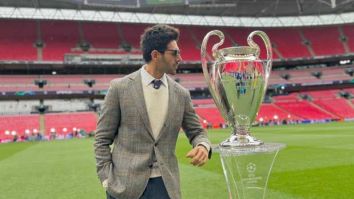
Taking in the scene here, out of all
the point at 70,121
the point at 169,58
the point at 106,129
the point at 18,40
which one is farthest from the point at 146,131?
the point at 18,40

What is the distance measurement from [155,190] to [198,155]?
383 millimetres

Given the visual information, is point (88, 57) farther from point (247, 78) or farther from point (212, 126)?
point (247, 78)

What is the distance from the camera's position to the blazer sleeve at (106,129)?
2.62 meters

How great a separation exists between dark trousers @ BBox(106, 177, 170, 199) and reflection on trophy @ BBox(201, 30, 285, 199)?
47cm

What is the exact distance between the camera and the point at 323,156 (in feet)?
39.3

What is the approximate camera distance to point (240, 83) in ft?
9.05

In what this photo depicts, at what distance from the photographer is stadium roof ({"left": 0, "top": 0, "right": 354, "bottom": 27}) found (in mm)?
38281

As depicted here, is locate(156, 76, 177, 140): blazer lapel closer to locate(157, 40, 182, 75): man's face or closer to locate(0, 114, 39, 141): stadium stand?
locate(157, 40, 182, 75): man's face

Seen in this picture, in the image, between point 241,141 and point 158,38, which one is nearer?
point 158,38

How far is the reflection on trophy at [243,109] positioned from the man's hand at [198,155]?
140 millimetres

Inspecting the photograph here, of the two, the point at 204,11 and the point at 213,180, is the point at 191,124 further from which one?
the point at 204,11

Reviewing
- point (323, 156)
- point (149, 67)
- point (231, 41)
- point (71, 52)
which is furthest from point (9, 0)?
point (149, 67)

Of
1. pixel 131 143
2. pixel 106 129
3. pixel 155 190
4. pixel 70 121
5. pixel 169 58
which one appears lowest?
pixel 155 190

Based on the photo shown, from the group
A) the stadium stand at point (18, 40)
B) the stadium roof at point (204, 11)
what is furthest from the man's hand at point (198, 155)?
the stadium stand at point (18, 40)
